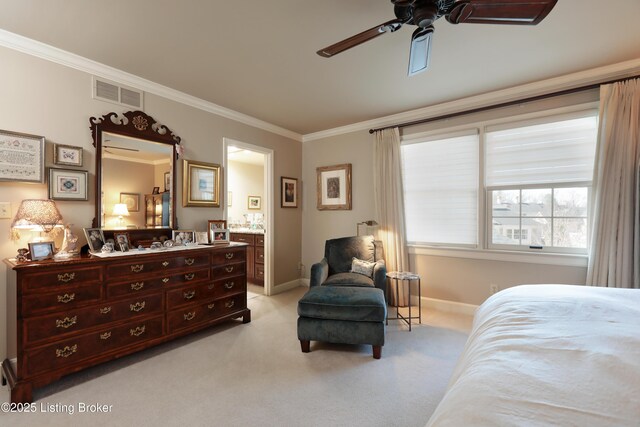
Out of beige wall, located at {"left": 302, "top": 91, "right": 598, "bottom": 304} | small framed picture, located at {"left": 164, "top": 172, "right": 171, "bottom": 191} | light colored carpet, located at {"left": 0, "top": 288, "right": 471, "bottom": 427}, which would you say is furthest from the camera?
small framed picture, located at {"left": 164, "top": 172, "right": 171, "bottom": 191}

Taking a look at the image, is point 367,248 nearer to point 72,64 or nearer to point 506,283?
point 506,283

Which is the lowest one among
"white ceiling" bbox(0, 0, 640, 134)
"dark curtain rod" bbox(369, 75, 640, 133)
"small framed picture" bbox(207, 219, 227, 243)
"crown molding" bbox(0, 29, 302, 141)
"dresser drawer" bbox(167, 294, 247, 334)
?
"dresser drawer" bbox(167, 294, 247, 334)

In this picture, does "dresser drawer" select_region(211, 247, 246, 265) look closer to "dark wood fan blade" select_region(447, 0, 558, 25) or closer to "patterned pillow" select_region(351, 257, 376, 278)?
"patterned pillow" select_region(351, 257, 376, 278)

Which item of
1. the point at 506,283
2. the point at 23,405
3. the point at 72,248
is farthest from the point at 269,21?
the point at 506,283

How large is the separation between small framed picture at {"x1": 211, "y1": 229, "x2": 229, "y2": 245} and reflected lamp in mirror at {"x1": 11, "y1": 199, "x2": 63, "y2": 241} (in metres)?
1.32

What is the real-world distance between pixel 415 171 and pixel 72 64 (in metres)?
3.74

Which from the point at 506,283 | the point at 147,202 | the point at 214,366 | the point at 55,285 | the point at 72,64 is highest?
the point at 72,64

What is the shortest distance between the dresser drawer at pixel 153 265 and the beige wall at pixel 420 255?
214cm

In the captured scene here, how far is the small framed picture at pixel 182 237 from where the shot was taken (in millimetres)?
2955

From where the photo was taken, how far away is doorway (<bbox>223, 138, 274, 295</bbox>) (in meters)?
4.22

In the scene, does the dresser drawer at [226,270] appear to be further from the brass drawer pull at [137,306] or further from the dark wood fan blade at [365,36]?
the dark wood fan blade at [365,36]

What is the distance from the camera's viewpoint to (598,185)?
2570mm

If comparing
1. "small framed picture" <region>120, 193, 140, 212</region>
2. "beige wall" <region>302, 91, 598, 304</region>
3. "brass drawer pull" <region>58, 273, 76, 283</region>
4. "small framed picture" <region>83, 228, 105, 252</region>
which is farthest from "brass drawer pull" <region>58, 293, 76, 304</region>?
"beige wall" <region>302, 91, 598, 304</region>

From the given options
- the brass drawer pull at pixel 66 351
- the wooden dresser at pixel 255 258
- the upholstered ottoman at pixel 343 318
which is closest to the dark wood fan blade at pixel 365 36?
the upholstered ottoman at pixel 343 318
